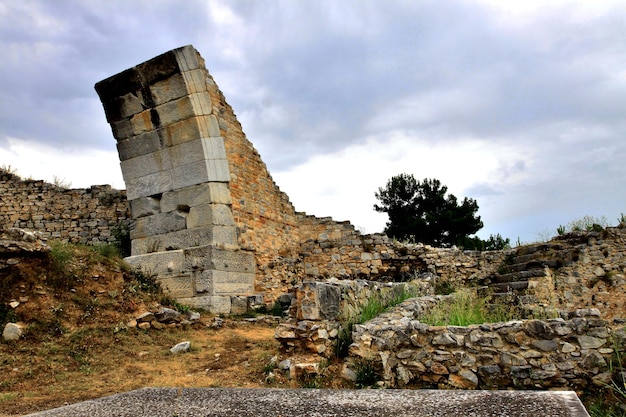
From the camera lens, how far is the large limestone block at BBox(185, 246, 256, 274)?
8984mm

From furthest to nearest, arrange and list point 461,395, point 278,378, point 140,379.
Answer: point 140,379 < point 278,378 < point 461,395

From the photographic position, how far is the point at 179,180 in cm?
970

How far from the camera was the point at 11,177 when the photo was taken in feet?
40.8

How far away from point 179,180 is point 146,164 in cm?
100

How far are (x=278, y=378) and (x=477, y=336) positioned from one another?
2.11 meters

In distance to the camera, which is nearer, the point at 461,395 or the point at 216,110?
the point at 461,395

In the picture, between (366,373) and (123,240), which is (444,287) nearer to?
(366,373)

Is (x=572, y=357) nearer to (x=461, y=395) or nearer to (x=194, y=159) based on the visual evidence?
(x=461, y=395)

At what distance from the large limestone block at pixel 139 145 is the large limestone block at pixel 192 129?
356 mm

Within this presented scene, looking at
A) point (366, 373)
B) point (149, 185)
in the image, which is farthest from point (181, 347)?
point (149, 185)

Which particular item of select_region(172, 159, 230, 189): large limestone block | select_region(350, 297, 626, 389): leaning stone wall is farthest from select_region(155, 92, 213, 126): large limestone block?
select_region(350, 297, 626, 389): leaning stone wall

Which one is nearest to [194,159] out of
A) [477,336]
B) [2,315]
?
[2,315]

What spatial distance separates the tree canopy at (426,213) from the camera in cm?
2506

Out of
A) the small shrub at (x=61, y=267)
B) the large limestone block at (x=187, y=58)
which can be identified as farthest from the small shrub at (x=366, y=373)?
the large limestone block at (x=187, y=58)
